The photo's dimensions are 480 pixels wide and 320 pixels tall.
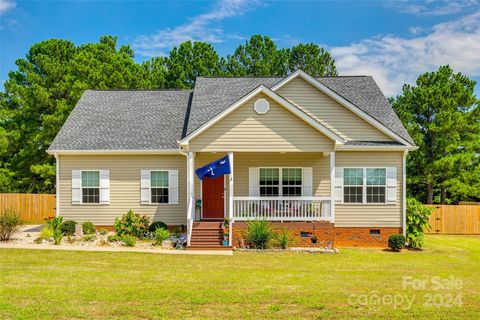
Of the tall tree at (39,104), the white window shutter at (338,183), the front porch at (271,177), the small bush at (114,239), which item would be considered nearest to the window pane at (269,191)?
the front porch at (271,177)

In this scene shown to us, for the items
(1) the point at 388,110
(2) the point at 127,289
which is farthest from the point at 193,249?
(1) the point at 388,110

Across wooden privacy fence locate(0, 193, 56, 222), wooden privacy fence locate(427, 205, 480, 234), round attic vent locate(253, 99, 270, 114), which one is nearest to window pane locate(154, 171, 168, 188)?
round attic vent locate(253, 99, 270, 114)

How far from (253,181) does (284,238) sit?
3894mm

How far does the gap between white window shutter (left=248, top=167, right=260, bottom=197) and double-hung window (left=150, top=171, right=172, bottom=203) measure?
3814 mm

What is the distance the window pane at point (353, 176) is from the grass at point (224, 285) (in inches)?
172

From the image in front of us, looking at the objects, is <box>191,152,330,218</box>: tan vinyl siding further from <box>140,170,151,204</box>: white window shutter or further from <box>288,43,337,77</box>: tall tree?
<box>288,43,337,77</box>: tall tree

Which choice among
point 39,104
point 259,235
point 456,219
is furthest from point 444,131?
point 39,104

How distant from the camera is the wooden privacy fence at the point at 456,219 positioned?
1072 inches

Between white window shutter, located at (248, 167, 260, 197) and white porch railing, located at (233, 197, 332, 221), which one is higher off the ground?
white window shutter, located at (248, 167, 260, 197)

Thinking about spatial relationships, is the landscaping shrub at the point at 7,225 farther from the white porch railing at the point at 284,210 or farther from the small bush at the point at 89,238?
the white porch railing at the point at 284,210

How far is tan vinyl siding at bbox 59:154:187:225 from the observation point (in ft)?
70.6

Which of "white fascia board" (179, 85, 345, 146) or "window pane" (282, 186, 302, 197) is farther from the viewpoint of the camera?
"window pane" (282, 186, 302, 197)

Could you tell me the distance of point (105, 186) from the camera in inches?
848

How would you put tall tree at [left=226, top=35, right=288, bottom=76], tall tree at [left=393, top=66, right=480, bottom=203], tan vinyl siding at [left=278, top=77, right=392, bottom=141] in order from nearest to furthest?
tan vinyl siding at [left=278, top=77, right=392, bottom=141], tall tree at [left=393, top=66, right=480, bottom=203], tall tree at [left=226, top=35, right=288, bottom=76]
